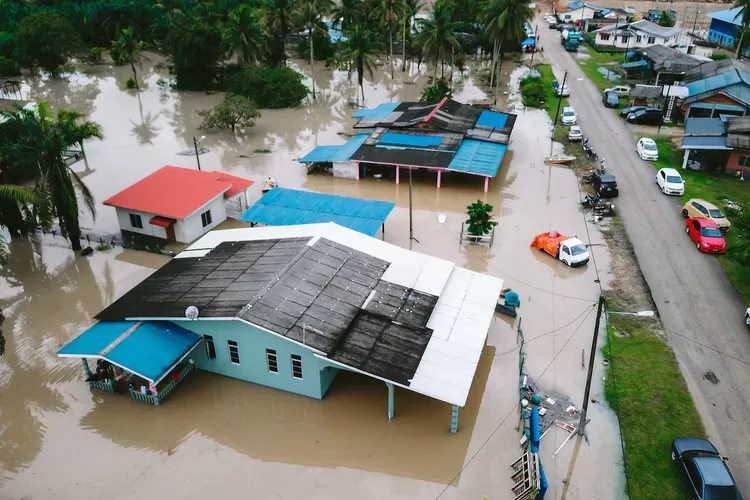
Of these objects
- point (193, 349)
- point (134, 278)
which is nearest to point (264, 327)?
point (193, 349)

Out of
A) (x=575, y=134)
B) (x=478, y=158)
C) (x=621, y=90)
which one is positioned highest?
(x=621, y=90)

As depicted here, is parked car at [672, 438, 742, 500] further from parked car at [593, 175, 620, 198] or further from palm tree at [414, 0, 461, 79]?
palm tree at [414, 0, 461, 79]

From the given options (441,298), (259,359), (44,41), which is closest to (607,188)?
(441,298)

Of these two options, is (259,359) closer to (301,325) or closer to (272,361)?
(272,361)

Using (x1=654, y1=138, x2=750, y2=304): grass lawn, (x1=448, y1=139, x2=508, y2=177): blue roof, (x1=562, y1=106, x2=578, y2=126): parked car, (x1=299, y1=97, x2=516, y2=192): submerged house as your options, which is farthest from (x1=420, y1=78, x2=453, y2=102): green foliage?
(x1=654, y1=138, x2=750, y2=304): grass lawn

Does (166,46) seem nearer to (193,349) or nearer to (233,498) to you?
(193,349)
